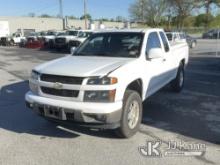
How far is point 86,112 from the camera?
15.2ft

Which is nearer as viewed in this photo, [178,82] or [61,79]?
[61,79]

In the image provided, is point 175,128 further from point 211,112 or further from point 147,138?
point 211,112

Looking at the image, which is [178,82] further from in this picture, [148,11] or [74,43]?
[148,11]

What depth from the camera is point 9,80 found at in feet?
37.1

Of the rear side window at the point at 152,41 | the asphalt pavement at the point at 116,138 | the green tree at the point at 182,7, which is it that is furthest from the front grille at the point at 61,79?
the green tree at the point at 182,7

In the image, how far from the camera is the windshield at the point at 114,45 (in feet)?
19.6

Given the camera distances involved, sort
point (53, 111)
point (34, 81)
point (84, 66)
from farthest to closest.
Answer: point (34, 81) → point (84, 66) → point (53, 111)

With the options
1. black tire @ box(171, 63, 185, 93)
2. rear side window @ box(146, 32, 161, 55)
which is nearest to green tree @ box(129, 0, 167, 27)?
black tire @ box(171, 63, 185, 93)

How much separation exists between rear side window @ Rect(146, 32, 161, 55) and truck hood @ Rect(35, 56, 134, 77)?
829 millimetres

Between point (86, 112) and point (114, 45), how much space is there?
6.80ft

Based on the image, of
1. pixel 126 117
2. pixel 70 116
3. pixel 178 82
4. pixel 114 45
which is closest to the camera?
pixel 70 116

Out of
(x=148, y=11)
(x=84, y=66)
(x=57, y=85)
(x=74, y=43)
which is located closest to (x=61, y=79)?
(x=57, y=85)

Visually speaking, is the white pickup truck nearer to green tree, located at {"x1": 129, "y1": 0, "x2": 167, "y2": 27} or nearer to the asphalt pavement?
the asphalt pavement

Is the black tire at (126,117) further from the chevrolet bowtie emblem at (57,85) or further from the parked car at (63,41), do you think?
the parked car at (63,41)
